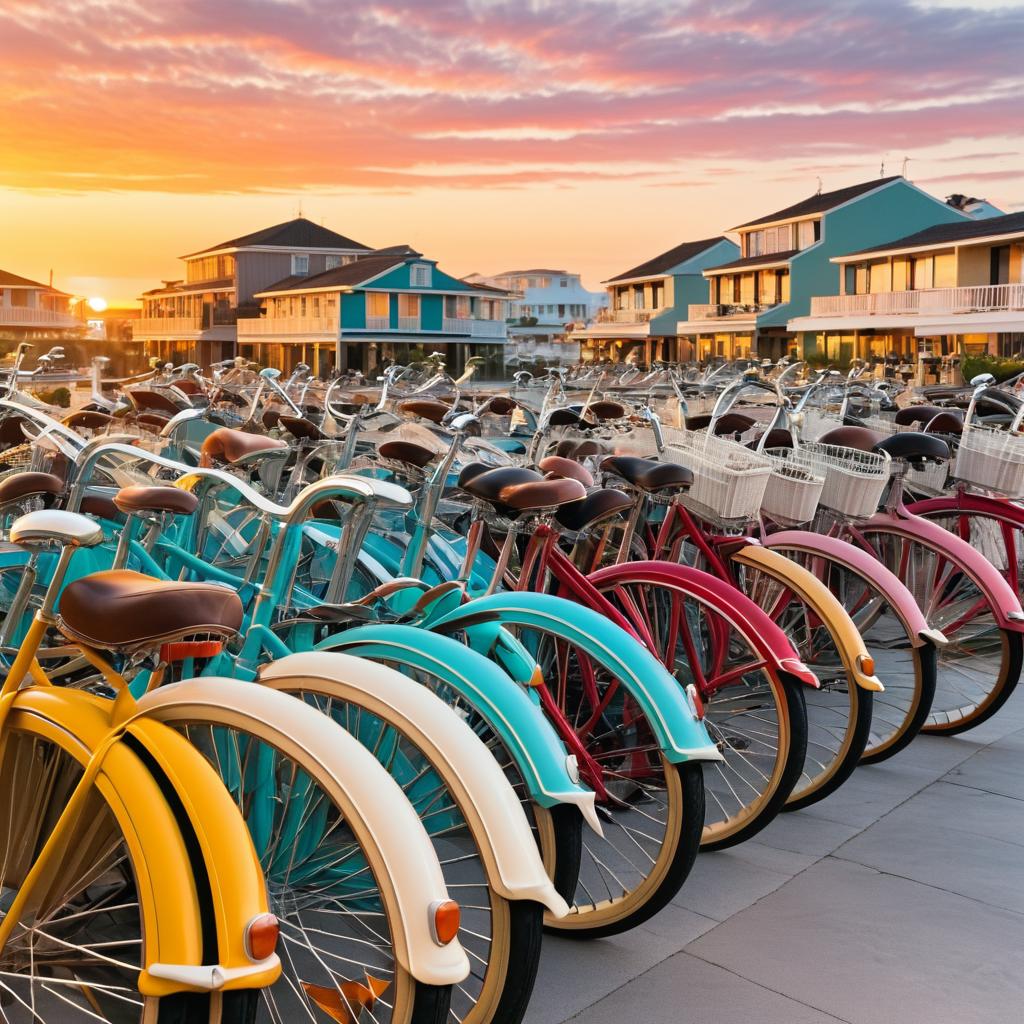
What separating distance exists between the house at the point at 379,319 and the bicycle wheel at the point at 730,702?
1947 inches

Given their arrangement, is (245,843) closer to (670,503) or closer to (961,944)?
(961,944)

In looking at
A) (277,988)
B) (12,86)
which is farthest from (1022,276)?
(277,988)

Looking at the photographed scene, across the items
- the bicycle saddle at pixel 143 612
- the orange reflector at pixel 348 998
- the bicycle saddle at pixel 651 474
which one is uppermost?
the bicycle saddle at pixel 651 474

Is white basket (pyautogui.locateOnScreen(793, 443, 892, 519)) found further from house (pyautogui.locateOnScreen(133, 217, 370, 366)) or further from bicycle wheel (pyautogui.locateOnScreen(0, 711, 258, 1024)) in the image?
house (pyautogui.locateOnScreen(133, 217, 370, 366))

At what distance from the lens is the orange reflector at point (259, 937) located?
1.85 m

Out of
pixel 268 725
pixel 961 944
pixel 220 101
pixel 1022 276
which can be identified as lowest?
pixel 961 944

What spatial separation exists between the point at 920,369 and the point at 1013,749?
2776 centimetres

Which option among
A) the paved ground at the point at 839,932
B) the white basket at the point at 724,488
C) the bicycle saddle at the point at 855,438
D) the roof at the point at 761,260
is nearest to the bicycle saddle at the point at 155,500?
the paved ground at the point at 839,932

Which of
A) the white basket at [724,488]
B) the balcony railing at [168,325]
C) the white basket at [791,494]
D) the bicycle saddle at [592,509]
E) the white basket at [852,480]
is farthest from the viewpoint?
the balcony railing at [168,325]

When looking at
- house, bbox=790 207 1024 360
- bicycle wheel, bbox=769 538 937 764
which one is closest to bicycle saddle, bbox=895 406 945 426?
bicycle wheel, bbox=769 538 937 764

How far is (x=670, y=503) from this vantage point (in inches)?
163

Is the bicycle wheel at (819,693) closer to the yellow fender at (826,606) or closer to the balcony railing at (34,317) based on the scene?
the yellow fender at (826,606)

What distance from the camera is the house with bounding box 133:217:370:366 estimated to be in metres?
64.6

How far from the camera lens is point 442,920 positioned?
6.65 feet
